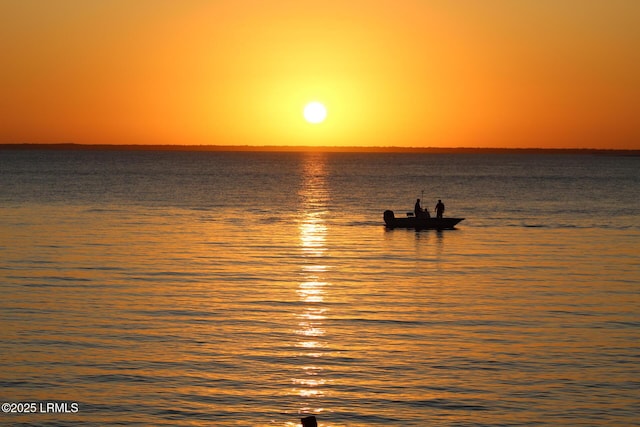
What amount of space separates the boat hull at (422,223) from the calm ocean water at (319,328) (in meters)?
4.17

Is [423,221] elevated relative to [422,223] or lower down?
elevated

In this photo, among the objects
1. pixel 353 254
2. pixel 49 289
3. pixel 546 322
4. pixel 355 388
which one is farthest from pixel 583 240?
pixel 355 388

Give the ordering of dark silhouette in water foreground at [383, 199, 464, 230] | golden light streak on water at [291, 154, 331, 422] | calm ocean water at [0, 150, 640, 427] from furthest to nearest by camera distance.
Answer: dark silhouette in water foreground at [383, 199, 464, 230] → golden light streak on water at [291, 154, 331, 422] → calm ocean water at [0, 150, 640, 427]

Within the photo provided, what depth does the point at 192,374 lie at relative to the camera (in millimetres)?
22844

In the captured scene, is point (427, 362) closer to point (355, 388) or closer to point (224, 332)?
point (355, 388)

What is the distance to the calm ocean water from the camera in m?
20.8

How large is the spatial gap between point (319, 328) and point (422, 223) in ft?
118

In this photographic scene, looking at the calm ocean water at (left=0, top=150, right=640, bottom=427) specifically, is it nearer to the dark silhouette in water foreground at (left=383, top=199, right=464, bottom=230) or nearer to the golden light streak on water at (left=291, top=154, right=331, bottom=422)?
the golden light streak on water at (left=291, top=154, right=331, bottom=422)

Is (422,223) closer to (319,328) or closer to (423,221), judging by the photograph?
(423,221)

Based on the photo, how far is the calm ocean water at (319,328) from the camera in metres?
20.8

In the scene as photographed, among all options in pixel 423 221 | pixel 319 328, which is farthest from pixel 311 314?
pixel 423 221

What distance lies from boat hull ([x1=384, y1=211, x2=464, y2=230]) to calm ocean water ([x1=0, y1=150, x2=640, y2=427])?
4166 millimetres

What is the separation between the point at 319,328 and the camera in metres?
28.2

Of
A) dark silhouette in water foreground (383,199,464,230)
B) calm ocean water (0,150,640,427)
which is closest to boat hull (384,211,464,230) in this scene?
dark silhouette in water foreground (383,199,464,230)
